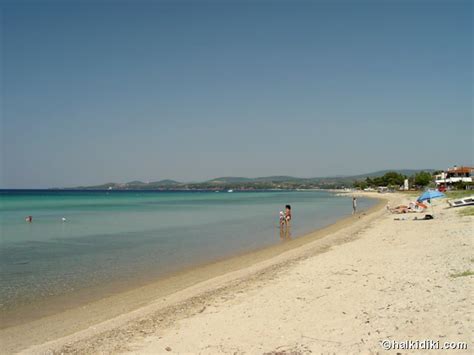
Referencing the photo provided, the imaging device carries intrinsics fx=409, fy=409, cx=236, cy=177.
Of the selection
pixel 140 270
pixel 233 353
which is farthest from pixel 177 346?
pixel 140 270

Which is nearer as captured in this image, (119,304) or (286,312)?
(286,312)

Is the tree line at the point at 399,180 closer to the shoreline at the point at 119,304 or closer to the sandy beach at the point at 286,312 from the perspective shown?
the shoreline at the point at 119,304

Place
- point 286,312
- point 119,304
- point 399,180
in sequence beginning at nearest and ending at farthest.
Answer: point 286,312 < point 119,304 < point 399,180

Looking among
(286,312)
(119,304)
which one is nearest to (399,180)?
(119,304)

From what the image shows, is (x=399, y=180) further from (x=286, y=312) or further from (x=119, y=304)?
(x=286, y=312)

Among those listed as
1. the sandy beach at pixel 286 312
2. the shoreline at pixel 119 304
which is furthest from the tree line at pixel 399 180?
the sandy beach at pixel 286 312

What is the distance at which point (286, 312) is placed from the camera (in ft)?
25.0

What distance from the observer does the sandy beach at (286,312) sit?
613 cm

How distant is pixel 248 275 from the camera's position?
12.5m

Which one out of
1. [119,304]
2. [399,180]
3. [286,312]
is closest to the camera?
[286,312]

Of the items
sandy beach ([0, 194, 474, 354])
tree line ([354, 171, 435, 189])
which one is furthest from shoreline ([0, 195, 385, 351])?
tree line ([354, 171, 435, 189])

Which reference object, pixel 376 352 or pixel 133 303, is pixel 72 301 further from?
pixel 376 352

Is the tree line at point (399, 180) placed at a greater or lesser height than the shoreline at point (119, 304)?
greater

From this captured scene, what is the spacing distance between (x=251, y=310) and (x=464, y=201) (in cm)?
2872
